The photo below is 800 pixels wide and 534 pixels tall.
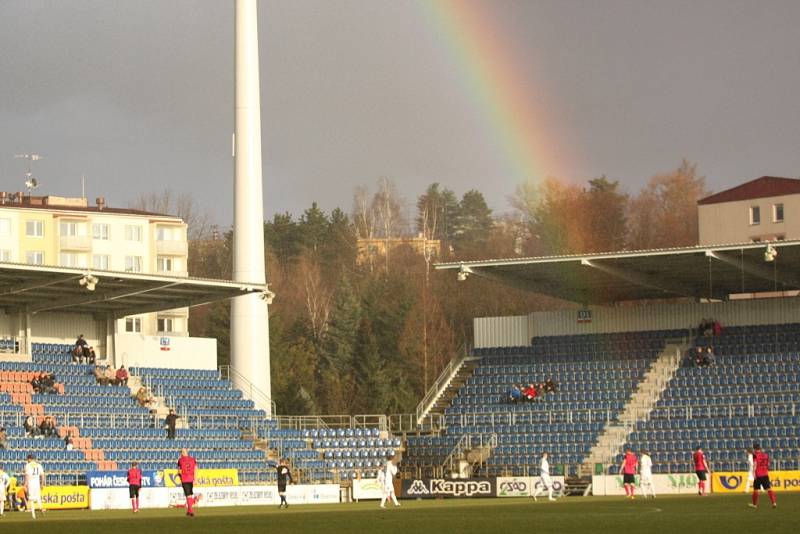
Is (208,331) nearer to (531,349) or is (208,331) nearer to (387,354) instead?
(387,354)

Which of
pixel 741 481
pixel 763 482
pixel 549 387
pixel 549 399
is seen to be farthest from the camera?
pixel 549 387

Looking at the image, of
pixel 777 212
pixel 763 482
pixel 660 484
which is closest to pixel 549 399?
pixel 660 484

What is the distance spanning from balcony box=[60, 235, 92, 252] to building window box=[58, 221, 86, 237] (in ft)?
0.85

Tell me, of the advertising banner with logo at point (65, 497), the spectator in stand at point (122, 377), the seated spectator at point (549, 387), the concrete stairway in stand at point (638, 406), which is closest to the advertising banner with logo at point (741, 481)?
the concrete stairway in stand at point (638, 406)

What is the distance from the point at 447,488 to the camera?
Result: 5528 cm

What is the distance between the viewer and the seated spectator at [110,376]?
192 feet

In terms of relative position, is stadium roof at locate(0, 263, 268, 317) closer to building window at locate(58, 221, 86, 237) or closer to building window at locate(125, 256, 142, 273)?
building window at locate(58, 221, 86, 237)

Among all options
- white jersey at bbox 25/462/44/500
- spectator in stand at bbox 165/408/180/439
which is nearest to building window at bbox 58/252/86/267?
spectator in stand at bbox 165/408/180/439

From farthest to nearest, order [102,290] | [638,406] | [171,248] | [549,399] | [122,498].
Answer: [171,248] < [549,399] < [638,406] < [102,290] < [122,498]

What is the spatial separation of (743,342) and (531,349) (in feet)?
31.9

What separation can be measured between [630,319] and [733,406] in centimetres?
876

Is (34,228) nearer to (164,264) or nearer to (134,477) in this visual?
(164,264)

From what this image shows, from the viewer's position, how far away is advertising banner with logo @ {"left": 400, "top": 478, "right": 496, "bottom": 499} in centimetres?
5491

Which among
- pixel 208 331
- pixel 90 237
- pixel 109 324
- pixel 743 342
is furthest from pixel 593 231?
pixel 109 324
